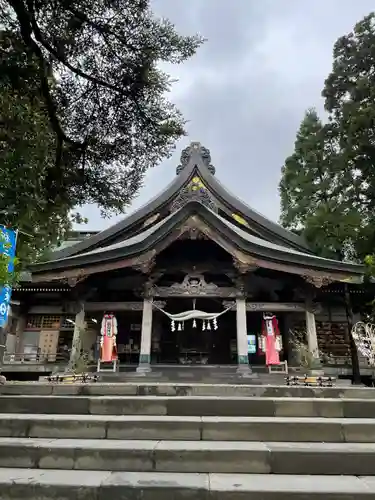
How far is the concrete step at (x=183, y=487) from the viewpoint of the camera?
306cm

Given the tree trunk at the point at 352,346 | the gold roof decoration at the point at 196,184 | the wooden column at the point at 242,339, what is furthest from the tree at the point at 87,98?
the tree trunk at the point at 352,346

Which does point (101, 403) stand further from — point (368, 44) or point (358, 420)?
point (368, 44)

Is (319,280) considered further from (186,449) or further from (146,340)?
(186,449)

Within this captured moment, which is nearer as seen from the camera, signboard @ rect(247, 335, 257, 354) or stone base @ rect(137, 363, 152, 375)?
stone base @ rect(137, 363, 152, 375)

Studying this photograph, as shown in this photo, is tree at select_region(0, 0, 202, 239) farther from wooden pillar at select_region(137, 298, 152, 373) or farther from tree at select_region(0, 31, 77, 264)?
wooden pillar at select_region(137, 298, 152, 373)

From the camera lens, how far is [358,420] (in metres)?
4.58

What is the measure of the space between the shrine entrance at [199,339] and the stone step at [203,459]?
407 inches

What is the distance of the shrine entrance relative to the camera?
14227 mm

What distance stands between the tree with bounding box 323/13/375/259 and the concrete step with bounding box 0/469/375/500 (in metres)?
12.4

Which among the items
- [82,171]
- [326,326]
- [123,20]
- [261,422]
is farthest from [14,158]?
[326,326]

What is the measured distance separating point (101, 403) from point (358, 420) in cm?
341

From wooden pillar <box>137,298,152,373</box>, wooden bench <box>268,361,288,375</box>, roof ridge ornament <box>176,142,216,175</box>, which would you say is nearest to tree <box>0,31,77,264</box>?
wooden pillar <box>137,298,152,373</box>

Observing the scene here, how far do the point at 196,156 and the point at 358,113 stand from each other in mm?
7326

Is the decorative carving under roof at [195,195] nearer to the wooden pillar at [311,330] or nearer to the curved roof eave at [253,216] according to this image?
the curved roof eave at [253,216]
